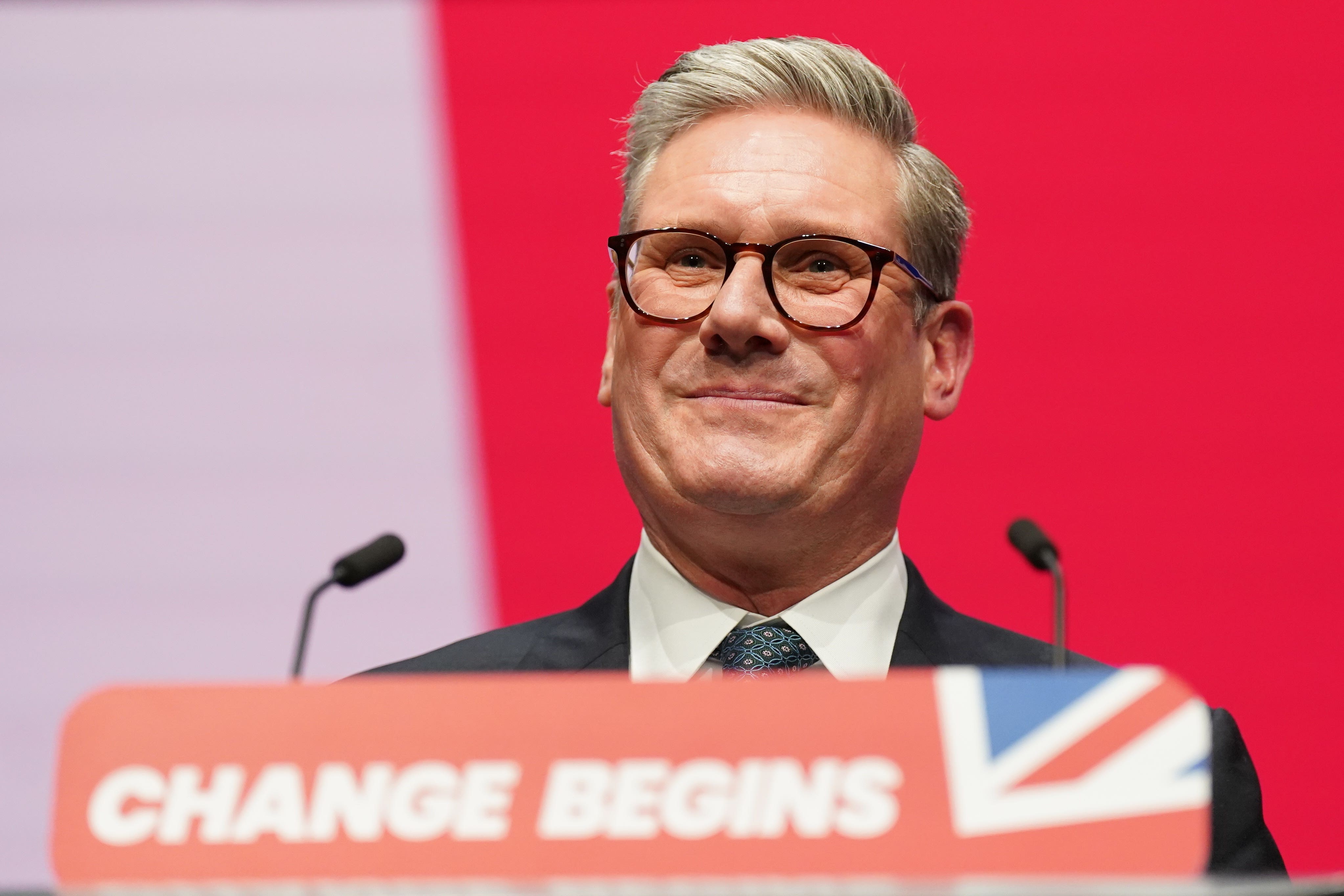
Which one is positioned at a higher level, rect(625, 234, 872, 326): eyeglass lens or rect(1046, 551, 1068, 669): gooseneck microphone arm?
rect(625, 234, 872, 326): eyeglass lens

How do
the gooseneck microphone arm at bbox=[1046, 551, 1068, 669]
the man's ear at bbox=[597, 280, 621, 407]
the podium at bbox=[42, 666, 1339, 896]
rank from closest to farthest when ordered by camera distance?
the podium at bbox=[42, 666, 1339, 896] < the gooseneck microphone arm at bbox=[1046, 551, 1068, 669] < the man's ear at bbox=[597, 280, 621, 407]

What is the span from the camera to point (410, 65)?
2549mm

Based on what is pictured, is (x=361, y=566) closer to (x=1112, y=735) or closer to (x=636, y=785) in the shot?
(x=636, y=785)

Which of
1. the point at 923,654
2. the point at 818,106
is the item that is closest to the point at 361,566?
the point at 923,654

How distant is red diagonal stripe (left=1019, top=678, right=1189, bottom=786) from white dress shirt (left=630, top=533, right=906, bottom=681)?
765 millimetres

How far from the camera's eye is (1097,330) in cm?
A: 239

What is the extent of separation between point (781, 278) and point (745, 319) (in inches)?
3.5

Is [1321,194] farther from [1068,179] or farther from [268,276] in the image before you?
[268,276]

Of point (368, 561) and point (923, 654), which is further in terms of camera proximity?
point (923, 654)

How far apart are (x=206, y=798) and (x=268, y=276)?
178cm

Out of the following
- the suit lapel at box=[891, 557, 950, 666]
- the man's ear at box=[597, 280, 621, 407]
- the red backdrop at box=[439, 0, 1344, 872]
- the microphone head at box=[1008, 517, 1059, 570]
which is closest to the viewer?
the microphone head at box=[1008, 517, 1059, 570]

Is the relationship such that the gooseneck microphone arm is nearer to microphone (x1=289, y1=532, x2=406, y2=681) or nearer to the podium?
the podium

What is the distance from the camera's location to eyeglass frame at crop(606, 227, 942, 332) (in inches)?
63.6

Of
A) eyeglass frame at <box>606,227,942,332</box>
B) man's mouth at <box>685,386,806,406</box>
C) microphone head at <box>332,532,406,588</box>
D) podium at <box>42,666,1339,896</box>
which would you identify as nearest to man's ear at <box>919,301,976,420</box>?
eyeglass frame at <box>606,227,942,332</box>
